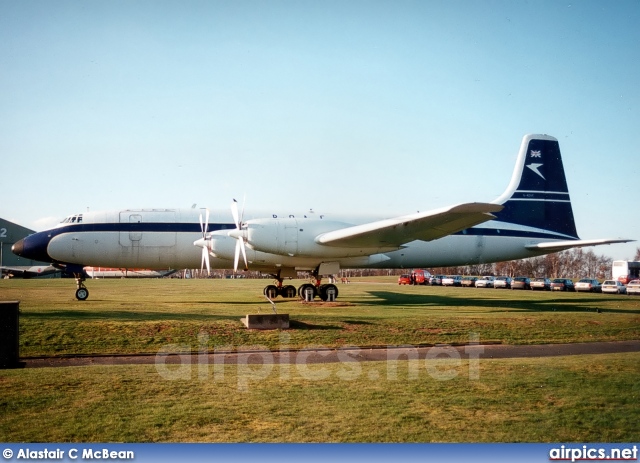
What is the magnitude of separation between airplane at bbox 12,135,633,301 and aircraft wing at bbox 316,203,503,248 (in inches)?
2.1

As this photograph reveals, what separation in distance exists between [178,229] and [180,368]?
1816 cm

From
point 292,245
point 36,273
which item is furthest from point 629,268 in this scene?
point 36,273

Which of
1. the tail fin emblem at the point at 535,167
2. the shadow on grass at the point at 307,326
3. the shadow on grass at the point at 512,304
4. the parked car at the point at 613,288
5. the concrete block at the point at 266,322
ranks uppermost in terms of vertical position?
the tail fin emblem at the point at 535,167

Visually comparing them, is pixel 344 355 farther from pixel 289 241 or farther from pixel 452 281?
pixel 452 281

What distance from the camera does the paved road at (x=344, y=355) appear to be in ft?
43.4

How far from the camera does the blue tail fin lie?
34.2m

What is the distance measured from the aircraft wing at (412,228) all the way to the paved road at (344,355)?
23.6ft

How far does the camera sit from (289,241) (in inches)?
1069

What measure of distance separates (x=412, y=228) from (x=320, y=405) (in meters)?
17.5

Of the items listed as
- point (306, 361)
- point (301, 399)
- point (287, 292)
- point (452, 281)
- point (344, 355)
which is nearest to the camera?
point (301, 399)

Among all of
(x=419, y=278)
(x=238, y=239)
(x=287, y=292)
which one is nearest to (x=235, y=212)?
(x=238, y=239)

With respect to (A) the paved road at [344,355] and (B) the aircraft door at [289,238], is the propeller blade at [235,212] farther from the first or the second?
(A) the paved road at [344,355]

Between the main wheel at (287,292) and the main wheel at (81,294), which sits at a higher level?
the main wheel at (81,294)

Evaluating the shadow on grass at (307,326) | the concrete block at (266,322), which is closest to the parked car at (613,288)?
the shadow on grass at (307,326)
